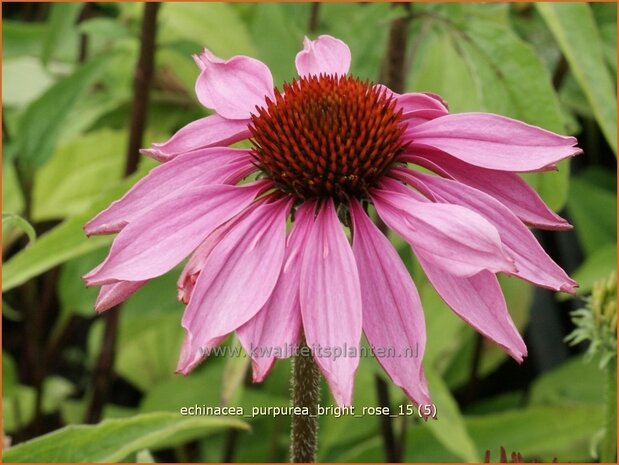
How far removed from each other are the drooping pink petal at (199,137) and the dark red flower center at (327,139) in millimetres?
19

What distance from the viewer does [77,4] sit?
3.17ft

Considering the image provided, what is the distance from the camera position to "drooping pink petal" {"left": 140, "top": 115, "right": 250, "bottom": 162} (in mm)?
577

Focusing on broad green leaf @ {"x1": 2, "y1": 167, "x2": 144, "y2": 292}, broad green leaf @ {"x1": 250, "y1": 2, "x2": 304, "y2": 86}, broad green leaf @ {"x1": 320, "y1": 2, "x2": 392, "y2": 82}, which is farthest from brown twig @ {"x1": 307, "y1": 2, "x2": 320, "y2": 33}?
broad green leaf @ {"x1": 2, "y1": 167, "x2": 144, "y2": 292}

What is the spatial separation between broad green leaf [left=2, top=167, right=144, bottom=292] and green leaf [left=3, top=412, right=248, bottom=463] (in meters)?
0.17

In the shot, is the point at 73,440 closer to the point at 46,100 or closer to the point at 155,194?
the point at 155,194

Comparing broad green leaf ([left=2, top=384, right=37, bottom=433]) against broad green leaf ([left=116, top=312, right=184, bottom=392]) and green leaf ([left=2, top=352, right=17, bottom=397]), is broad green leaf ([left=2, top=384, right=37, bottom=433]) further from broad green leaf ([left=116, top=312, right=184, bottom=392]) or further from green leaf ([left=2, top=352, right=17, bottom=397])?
broad green leaf ([left=116, top=312, right=184, bottom=392])

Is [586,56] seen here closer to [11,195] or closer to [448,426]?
[448,426]

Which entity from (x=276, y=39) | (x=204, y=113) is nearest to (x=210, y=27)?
(x=276, y=39)

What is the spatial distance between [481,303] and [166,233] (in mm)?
176

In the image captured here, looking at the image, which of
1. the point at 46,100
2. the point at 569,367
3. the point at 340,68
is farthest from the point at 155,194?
the point at 569,367

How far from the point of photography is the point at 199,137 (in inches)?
22.9

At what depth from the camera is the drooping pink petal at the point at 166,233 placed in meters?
0.48

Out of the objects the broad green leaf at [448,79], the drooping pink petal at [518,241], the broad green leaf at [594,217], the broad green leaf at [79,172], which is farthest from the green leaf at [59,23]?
the broad green leaf at [594,217]

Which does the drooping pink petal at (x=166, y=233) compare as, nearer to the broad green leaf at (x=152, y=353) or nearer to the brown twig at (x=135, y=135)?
the brown twig at (x=135, y=135)
